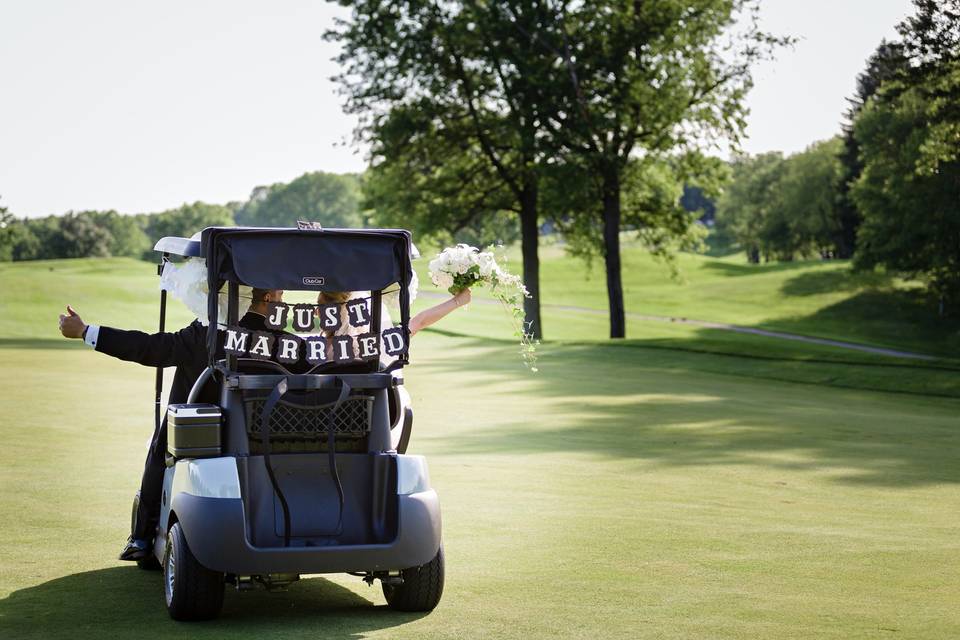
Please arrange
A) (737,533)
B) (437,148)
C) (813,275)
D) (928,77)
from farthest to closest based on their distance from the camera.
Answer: (813,275), (437,148), (928,77), (737,533)

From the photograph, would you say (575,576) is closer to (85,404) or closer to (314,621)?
(314,621)

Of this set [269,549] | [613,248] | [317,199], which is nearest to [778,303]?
[613,248]

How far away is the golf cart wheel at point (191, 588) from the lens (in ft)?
22.7

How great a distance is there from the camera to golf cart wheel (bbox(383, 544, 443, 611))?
727 centimetres

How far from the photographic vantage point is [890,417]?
71.2ft

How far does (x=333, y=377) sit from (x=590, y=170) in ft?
127

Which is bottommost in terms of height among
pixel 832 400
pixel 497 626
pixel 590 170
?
pixel 832 400

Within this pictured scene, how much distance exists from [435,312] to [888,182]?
187 ft

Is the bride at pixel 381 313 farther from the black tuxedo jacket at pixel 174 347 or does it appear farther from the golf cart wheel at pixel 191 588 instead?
the golf cart wheel at pixel 191 588

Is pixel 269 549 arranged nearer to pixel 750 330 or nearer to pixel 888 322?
pixel 750 330

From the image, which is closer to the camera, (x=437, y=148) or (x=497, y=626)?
(x=497, y=626)

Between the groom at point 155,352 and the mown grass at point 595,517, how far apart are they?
1.20ft

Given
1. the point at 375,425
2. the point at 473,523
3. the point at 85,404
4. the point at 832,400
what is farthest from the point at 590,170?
the point at 375,425

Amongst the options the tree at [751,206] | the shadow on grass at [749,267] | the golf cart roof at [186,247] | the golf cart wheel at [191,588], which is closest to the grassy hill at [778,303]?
the shadow on grass at [749,267]
